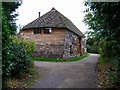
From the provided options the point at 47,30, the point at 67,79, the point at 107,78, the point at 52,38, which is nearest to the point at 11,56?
the point at 67,79

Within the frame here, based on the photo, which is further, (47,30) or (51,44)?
(47,30)

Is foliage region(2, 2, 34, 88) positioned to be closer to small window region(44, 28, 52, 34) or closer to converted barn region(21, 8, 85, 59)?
converted barn region(21, 8, 85, 59)

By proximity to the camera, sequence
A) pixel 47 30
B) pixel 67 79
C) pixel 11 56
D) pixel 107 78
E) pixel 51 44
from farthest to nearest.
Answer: pixel 47 30, pixel 51 44, pixel 67 79, pixel 107 78, pixel 11 56

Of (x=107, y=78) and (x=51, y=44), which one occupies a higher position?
(x=51, y=44)

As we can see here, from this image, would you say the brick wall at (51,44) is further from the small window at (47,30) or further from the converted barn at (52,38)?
the small window at (47,30)

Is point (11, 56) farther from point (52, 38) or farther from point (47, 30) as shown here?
point (47, 30)

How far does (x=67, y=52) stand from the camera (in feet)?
45.1

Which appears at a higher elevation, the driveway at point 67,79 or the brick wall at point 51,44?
the brick wall at point 51,44

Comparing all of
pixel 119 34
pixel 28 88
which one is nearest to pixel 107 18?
pixel 119 34

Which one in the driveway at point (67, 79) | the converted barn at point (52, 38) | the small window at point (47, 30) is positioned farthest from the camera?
the small window at point (47, 30)

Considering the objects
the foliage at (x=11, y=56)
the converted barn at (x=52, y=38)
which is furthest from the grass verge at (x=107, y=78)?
the converted barn at (x=52, y=38)

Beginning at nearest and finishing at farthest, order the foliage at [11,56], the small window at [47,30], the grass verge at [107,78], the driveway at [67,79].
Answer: the foliage at [11,56] < the grass verge at [107,78] < the driveway at [67,79] < the small window at [47,30]

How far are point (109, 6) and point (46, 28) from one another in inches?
425

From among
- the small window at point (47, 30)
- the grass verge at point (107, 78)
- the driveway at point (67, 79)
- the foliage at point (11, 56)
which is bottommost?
the driveway at point (67, 79)
